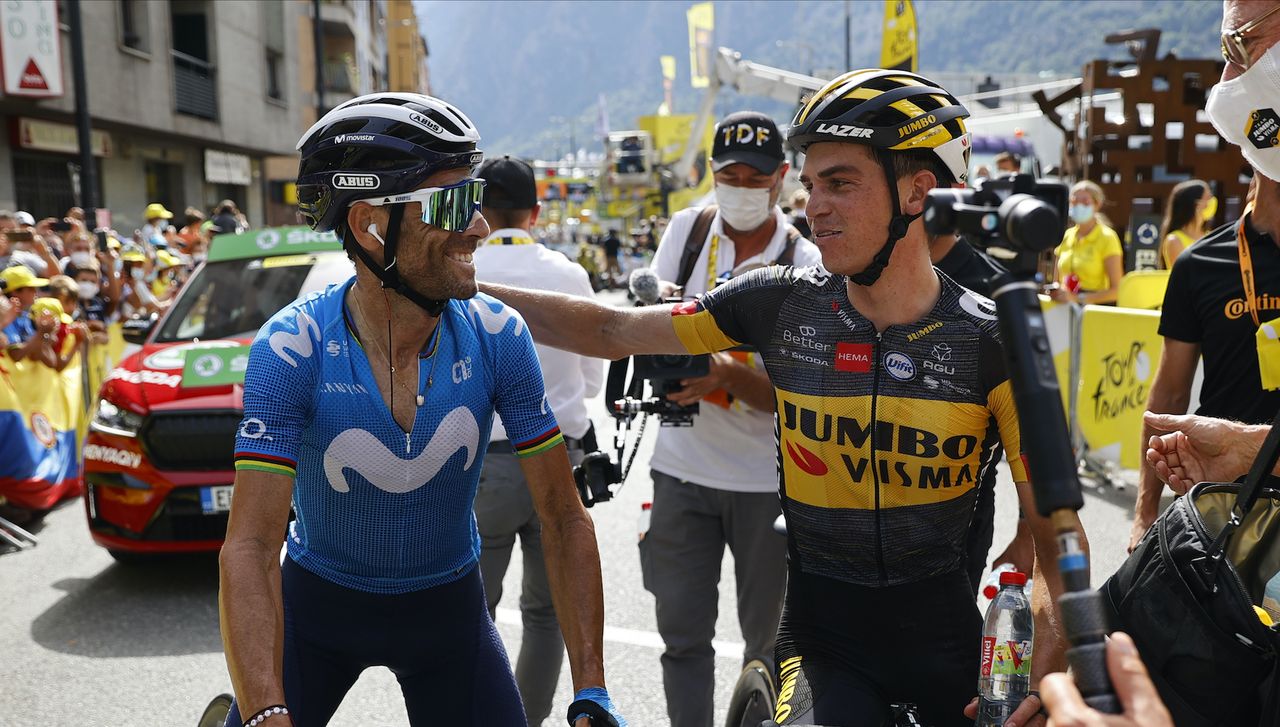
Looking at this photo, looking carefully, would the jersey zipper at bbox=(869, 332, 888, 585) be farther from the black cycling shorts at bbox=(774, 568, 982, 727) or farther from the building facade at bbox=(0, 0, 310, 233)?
the building facade at bbox=(0, 0, 310, 233)

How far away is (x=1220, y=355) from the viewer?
10.8 feet

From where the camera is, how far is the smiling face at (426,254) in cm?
269

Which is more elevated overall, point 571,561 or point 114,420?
point 571,561

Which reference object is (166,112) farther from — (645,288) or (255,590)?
(255,590)

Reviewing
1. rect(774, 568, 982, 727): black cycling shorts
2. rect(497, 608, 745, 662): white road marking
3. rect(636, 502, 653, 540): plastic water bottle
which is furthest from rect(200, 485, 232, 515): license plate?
rect(774, 568, 982, 727): black cycling shorts

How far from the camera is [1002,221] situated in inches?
64.6

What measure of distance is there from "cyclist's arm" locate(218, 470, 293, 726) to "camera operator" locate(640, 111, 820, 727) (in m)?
1.79

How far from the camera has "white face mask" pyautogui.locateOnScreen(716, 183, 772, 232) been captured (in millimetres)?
4570

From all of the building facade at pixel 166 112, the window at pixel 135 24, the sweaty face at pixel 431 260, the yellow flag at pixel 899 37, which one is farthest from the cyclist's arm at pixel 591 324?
the window at pixel 135 24

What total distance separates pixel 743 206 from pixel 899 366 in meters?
2.08

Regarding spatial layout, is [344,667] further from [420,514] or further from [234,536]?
[234,536]

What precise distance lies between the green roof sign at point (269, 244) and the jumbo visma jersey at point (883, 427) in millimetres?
5731

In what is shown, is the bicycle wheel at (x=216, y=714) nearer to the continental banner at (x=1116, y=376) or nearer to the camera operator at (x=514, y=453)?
the camera operator at (x=514, y=453)

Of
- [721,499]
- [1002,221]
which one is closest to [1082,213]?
[721,499]
